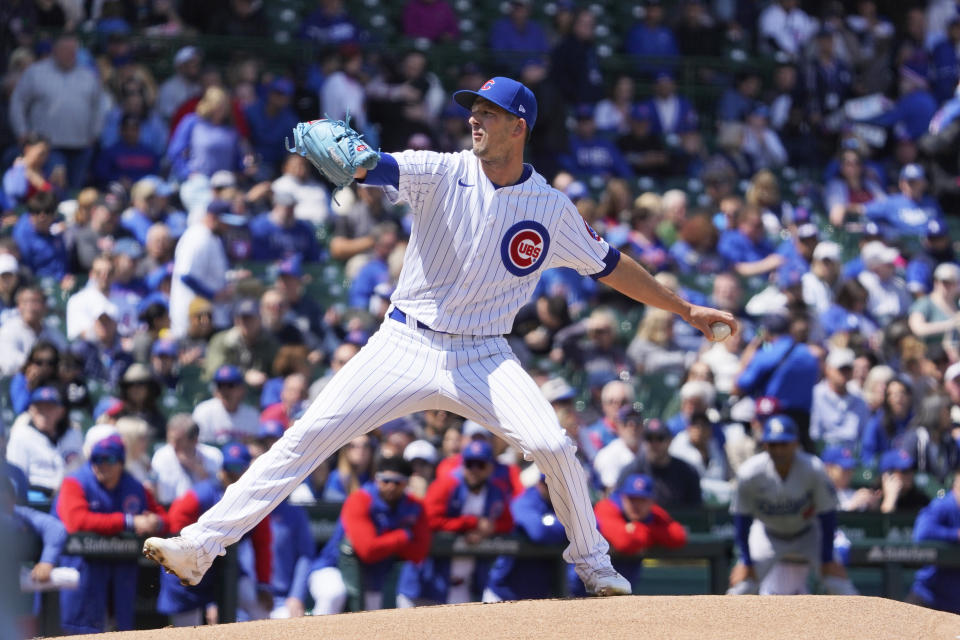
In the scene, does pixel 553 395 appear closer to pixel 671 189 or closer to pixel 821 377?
pixel 821 377

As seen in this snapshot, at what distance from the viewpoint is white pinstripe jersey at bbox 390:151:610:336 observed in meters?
5.28

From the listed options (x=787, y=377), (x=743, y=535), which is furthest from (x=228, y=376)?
(x=787, y=377)

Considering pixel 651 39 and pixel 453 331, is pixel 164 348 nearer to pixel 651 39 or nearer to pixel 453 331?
pixel 453 331

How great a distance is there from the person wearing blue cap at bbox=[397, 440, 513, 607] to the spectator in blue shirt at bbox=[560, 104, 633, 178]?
18.1 feet

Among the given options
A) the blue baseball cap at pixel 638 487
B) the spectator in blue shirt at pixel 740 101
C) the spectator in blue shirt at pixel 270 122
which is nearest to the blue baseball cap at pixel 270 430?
the blue baseball cap at pixel 638 487

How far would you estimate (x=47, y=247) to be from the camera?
10.3 meters

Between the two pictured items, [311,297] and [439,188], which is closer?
[439,188]

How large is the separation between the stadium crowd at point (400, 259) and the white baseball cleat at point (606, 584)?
203 cm

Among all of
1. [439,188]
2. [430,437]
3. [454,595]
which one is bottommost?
[454,595]

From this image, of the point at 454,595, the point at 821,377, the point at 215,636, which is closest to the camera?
the point at 215,636

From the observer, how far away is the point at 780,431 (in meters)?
8.27

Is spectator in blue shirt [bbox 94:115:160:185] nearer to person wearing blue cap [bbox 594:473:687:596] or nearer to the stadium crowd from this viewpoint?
the stadium crowd

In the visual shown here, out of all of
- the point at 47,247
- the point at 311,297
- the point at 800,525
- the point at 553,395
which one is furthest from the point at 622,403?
the point at 47,247

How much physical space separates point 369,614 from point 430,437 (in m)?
3.59
